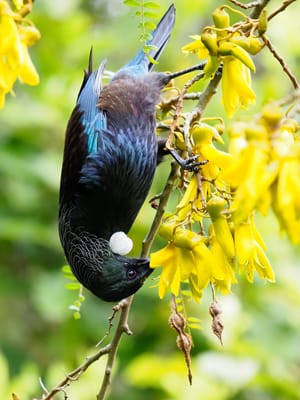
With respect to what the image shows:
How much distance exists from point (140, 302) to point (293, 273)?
718mm

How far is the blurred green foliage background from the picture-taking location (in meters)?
3.70

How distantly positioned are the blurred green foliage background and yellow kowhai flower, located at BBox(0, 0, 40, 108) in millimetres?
1929

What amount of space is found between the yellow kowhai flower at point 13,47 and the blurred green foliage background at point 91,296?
193cm

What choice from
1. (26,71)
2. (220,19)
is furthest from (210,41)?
(26,71)

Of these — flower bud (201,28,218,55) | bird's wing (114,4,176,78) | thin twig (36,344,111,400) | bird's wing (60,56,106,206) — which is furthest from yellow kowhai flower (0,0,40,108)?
bird's wing (114,4,176,78)

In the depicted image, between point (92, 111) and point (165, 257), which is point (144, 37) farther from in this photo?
point (92, 111)

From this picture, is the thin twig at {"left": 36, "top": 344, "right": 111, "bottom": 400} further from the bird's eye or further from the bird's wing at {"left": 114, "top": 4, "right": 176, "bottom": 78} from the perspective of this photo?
the bird's wing at {"left": 114, "top": 4, "right": 176, "bottom": 78}

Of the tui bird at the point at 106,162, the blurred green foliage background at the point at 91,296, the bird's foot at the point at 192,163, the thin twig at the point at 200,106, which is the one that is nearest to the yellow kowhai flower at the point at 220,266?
the bird's foot at the point at 192,163

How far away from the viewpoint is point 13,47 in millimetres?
1669

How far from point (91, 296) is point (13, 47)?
2.81 meters

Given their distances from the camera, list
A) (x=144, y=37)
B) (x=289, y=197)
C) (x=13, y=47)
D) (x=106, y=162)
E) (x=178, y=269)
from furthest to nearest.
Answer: (x=106, y=162), (x=144, y=37), (x=178, y=269), (x=13, y=47), (x=289, y=197)

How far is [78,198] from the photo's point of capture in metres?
2.79

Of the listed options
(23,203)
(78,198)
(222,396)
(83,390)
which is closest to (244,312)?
(222,396)

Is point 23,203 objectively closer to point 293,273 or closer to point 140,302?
point 140,302
